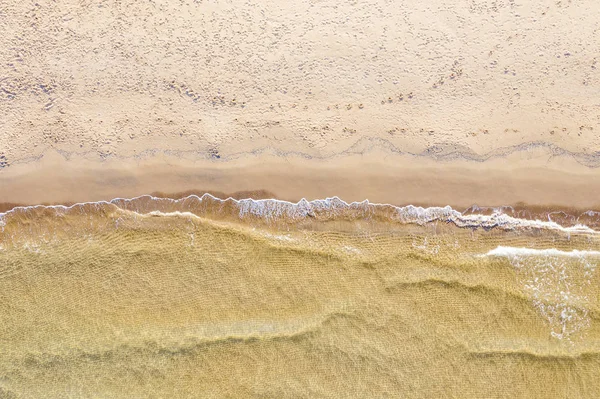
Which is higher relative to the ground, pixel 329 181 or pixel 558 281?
pixel 329 181

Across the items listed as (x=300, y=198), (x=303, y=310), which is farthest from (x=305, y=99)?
(x=303, y=310)

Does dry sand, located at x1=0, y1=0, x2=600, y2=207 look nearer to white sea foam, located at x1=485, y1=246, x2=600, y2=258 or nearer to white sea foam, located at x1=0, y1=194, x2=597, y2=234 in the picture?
white sea foam, located at x1=0, y1=194, x2=597, y2=234

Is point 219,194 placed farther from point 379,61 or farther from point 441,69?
point 441,69

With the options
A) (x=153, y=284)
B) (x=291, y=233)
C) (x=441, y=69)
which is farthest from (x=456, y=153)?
(x=153, y=284)

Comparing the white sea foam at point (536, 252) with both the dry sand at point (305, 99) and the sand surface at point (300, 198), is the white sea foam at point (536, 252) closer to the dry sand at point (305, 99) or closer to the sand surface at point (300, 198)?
the sand surface at point (300, 198)

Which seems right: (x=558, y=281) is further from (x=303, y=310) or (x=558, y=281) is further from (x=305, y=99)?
(x=305, y=99)

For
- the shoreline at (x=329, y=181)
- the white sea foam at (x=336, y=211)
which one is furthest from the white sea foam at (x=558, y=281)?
the shoreline at (x=329, y=181)
